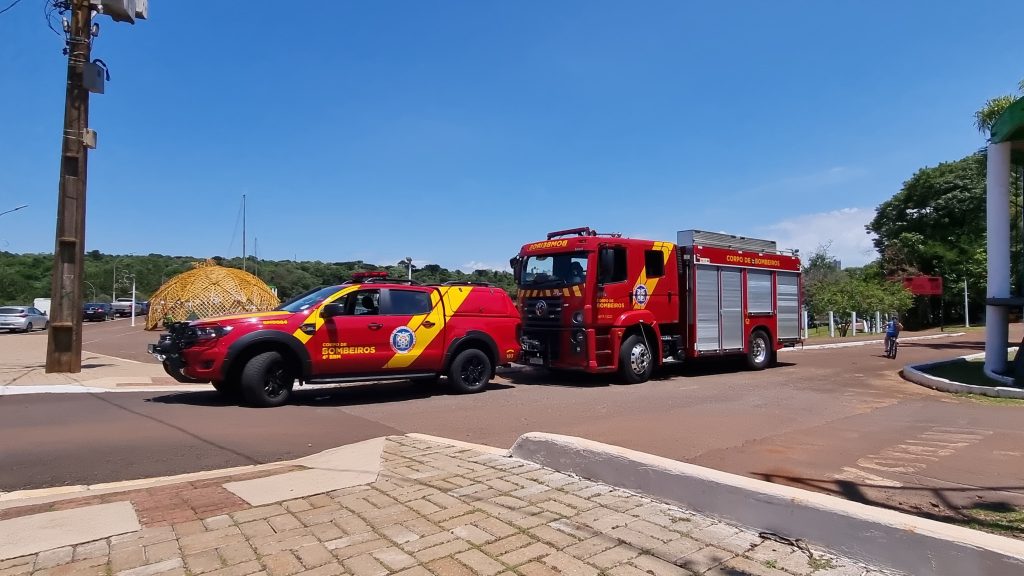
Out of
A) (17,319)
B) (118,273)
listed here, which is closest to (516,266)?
(17,319)

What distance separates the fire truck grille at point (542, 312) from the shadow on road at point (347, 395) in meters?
1.39

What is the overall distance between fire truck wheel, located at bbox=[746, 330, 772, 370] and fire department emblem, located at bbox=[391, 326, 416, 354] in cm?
859

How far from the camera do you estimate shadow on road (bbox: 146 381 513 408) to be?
32.0 feet

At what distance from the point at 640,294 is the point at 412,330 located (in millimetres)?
4761

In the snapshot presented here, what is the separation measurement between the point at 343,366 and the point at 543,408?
119 inches

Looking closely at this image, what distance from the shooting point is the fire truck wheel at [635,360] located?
12.5 metres

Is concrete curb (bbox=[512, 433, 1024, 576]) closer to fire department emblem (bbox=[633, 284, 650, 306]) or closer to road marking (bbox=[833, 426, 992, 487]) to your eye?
road marking (bbox=[833, 426, 992, 487])

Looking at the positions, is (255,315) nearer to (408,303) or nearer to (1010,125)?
(408,303)

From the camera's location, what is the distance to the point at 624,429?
759 centimetres

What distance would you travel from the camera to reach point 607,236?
1278 centimetres

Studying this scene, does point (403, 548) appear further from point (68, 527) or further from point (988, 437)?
point (988, 437)

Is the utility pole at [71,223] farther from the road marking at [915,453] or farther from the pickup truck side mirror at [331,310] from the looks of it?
the road marking at [915,453]

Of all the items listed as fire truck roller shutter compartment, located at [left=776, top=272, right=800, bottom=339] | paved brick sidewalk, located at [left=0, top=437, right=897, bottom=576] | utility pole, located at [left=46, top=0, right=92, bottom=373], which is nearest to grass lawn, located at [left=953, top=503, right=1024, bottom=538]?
paved brick sidewalk, located at [left=0, top=437, right=897, bottom=576]

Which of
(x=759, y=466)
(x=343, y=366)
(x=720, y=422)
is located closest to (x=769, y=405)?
(x=720, y=422)
